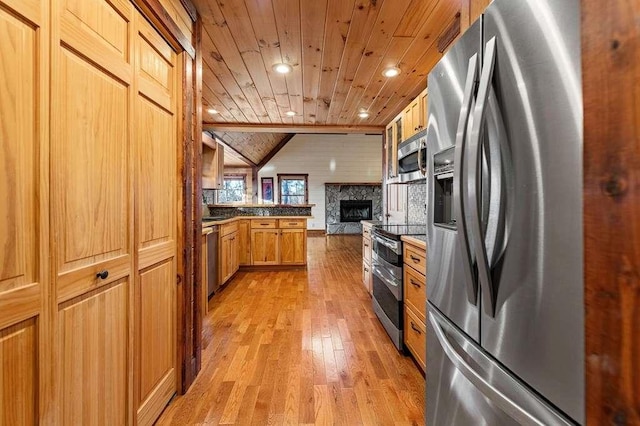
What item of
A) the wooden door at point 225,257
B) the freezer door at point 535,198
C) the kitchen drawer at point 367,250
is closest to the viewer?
the freezer door at point 535,198

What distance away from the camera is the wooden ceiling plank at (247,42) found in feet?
6.47

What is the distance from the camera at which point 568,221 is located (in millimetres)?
604

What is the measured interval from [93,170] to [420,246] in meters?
1.69

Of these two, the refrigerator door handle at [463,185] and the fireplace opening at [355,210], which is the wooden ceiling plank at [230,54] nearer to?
the refrigerator door handle at [463,185]

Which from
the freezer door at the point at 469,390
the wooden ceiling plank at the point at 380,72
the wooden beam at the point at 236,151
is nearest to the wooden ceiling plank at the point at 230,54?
the wooden ceiling plank at the point at 380,72

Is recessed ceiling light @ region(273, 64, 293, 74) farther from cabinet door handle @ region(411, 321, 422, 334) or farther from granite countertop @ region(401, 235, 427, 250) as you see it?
cabinet door handle @ region(411, 321, 422, 334)

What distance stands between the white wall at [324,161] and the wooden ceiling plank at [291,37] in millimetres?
7424

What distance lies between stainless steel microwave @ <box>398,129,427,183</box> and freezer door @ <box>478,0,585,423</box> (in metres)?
1.54

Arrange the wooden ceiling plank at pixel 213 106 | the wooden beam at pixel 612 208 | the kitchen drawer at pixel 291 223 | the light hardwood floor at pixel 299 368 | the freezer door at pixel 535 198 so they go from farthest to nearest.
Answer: the kitchen drawer at pixel 291 223, the wooden ceiling plank at pixel 213 106, the light hardwood floor at pixel 299 368, the freezer door at pixel 535 198, the wooden beam at pixel 612 208

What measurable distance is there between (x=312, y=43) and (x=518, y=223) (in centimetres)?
222

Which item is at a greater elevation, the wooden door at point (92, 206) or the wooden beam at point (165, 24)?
the wooden beam at point (165, 24)

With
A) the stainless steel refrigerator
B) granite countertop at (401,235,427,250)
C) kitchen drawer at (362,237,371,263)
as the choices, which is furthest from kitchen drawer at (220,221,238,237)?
the stainless steel refrigerator

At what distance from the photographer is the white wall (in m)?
10.8

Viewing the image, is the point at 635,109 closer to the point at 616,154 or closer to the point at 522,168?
A: the point at 616,154
